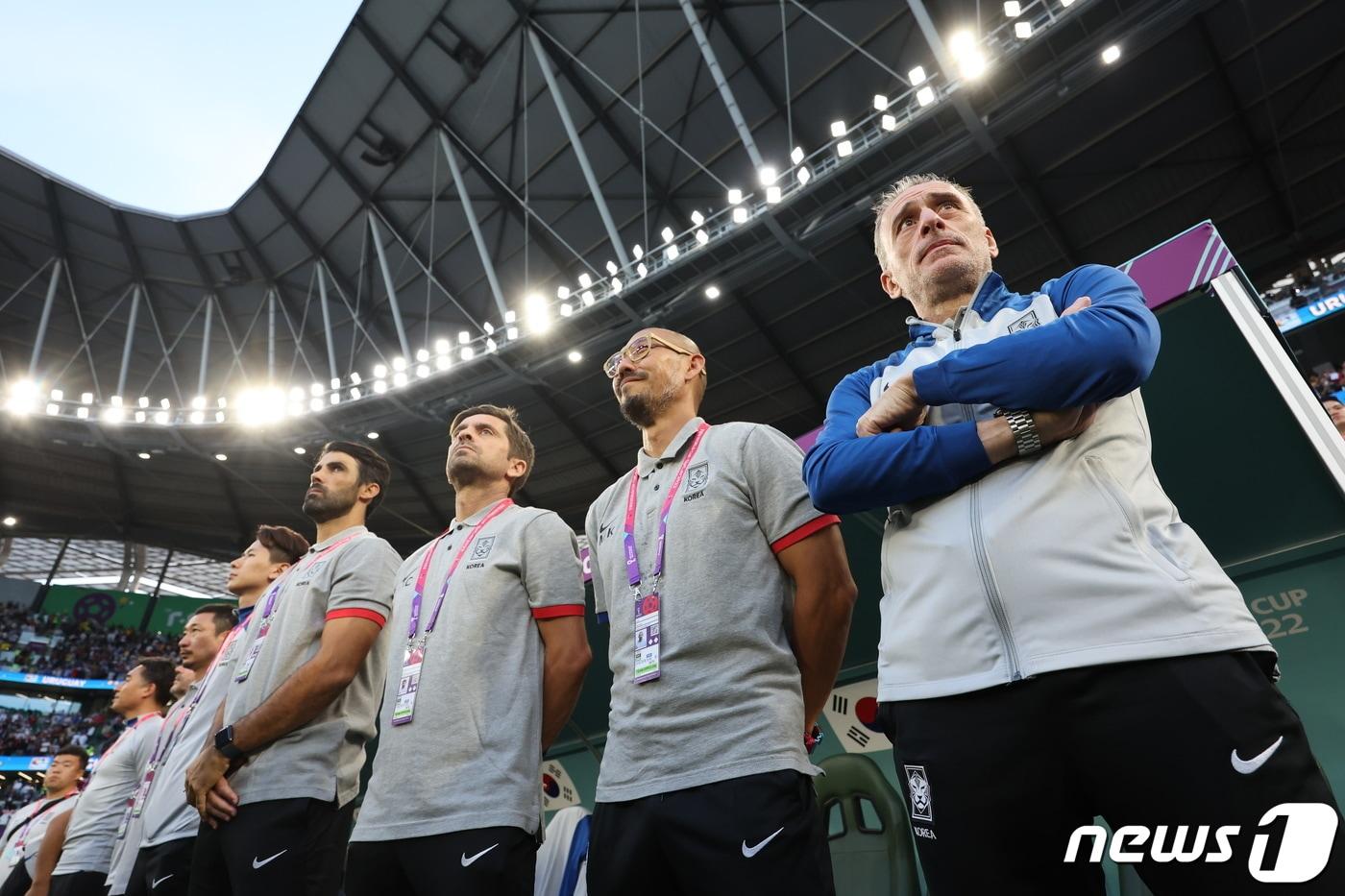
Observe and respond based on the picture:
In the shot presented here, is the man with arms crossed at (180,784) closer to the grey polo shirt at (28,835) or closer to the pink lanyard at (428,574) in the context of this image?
the pink lanyard at (428,574)

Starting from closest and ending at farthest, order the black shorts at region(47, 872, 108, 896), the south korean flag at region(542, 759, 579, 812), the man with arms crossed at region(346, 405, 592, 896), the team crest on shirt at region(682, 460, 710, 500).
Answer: the man with arms crossed at region(346, 405, 592, 896) → the team crest on shirt at region(682, 460, 710, 500) → the black shorts at region(47, 872, 108, 896) → the south korean flag at region(542, 759, 579, 812)

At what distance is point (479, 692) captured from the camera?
1992 mm

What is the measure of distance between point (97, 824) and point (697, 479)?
4358 mm

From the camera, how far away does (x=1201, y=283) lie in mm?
2367

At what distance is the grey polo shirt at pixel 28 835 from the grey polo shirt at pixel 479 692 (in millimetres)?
4295

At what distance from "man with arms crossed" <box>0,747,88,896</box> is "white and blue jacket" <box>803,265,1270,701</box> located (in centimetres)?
609

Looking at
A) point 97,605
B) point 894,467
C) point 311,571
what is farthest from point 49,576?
point 894,467

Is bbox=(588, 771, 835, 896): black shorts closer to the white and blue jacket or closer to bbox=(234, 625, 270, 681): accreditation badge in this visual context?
the white and blue jacket

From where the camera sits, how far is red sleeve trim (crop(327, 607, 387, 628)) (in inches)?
94.9

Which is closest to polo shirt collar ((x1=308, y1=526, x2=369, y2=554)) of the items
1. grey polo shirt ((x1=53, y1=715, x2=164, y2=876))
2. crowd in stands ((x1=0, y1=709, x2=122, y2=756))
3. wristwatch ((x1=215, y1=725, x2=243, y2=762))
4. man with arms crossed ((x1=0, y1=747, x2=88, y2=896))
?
wristwatch ((x1=215, y1=725, x2=243, y2=762))

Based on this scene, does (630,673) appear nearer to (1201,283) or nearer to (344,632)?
(344,632)

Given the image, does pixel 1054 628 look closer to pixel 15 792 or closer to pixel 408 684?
pixel 408 684

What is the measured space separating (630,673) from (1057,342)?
1.12 m

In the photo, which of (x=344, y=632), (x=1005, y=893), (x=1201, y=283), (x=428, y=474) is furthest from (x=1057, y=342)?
(x=428, y=474)
